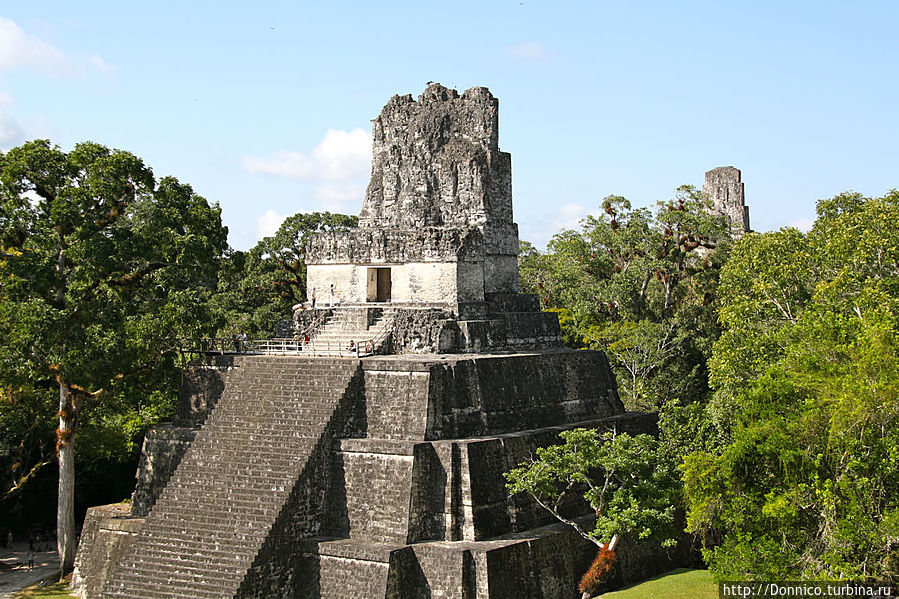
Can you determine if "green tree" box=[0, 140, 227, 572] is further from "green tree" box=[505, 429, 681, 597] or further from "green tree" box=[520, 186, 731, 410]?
"green tree" box=[520, 186, 731, 410]

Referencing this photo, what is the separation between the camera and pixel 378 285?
750 inches

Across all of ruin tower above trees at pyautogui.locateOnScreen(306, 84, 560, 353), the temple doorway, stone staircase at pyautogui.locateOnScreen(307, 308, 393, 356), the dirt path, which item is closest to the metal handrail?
stone staircase at pyautogui.locateOnScreen(307, 308, 393, 356)

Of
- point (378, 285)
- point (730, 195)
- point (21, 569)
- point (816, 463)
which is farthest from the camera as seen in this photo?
point (730, 195)

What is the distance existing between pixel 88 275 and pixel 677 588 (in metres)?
11.5

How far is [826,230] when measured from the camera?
66.2ft

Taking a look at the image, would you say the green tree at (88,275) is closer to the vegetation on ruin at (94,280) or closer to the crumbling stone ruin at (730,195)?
the vegetation on ruin at (94,280)

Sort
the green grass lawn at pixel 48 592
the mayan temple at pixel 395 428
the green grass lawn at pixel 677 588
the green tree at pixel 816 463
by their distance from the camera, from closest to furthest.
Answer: the green tree at pixel 816 463, the mayan temple at pixel 395 428, the green grass lawn at pixel 677 588, the green grass lawn at pixel 48 592

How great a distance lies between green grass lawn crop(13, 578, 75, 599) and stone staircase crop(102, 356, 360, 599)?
364 centimetres

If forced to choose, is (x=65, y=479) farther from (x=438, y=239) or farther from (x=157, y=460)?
(x=438, y=239)

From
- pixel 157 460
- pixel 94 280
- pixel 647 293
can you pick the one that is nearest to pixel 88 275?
pixel 94 280

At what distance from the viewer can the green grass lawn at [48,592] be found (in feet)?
57.1

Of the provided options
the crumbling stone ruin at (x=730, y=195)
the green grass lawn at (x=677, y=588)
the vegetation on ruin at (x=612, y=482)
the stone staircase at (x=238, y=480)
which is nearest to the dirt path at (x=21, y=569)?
the stone staircase at (x=238, y=480)

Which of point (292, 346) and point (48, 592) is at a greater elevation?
point (292, 346)

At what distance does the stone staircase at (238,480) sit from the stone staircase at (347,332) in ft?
3.70
